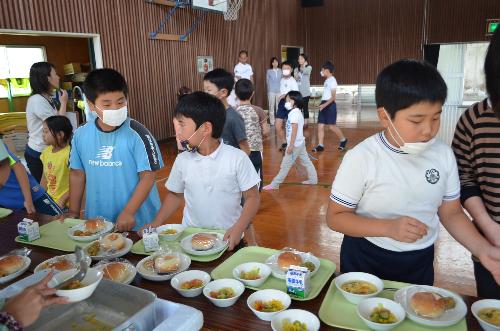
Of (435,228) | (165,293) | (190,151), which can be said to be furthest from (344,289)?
(190,151)

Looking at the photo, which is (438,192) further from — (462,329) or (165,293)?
(165,293)

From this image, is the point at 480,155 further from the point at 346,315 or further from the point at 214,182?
the point at 214,182

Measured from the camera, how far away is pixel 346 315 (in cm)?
115

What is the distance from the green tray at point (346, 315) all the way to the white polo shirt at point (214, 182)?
0.76 m

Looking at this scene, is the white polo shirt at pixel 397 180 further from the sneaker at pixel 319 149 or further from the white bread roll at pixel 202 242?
the sneaker at pixel 319 149

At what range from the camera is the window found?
7.93 meters

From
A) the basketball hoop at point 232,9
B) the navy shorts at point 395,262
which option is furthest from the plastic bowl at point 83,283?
the basketball hoop at point 232,9

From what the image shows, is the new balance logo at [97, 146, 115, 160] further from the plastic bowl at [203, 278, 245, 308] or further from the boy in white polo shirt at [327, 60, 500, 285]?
the boy in white polo shirt at [327, 60, 500, 285]

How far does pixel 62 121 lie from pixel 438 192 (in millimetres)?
2736

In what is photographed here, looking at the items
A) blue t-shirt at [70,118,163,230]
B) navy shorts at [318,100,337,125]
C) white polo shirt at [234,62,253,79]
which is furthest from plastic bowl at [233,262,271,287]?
white polo shirt at [234,62,253,79]

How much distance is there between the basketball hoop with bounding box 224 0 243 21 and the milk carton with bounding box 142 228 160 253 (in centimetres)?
912

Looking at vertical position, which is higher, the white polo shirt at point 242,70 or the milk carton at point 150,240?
the white polo shirt at point 242,70

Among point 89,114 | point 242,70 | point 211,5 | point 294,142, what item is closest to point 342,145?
point 294,142

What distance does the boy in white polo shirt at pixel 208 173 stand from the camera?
182cm
